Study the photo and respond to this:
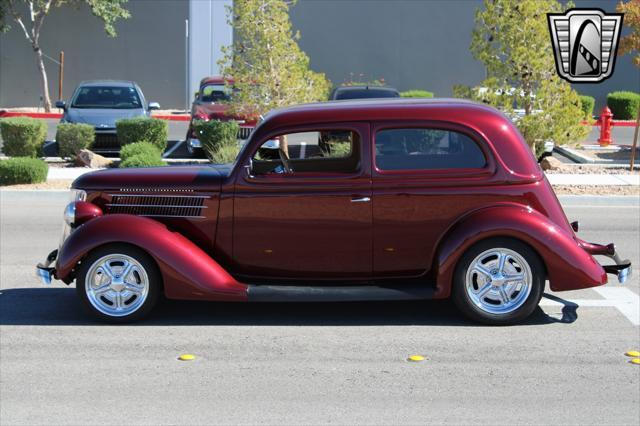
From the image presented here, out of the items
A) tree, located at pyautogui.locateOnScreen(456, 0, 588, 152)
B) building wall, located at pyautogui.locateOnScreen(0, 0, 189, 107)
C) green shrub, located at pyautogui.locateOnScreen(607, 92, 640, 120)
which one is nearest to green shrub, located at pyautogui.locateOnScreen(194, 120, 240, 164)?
tree, located at pyautogui.locateOnScreen(456, 0, 588, 152)

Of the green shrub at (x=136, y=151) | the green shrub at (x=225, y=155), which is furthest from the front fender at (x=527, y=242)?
the green shrub at (x=136, y=151)

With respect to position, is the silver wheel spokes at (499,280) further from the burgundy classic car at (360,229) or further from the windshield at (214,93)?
the windshield at (214,93)

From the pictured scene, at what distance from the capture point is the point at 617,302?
859 cm

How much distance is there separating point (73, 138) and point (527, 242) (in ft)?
46.0

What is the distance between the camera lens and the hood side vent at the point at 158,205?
7.86 m

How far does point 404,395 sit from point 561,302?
2.84m

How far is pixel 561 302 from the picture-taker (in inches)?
336

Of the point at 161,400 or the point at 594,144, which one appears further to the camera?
the point at 594,144

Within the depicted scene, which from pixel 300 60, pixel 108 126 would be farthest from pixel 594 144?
pixel 108 126

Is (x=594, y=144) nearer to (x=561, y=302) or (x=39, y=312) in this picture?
(x=561, y=302)

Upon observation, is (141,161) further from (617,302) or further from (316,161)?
(617,302)

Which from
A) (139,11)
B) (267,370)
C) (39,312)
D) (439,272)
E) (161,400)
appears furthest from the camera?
(139,11)

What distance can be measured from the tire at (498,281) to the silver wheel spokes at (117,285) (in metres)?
2.48

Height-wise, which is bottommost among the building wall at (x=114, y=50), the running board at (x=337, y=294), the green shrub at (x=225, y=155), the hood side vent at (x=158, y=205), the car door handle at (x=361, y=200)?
the running board at (x=337, y=294)
